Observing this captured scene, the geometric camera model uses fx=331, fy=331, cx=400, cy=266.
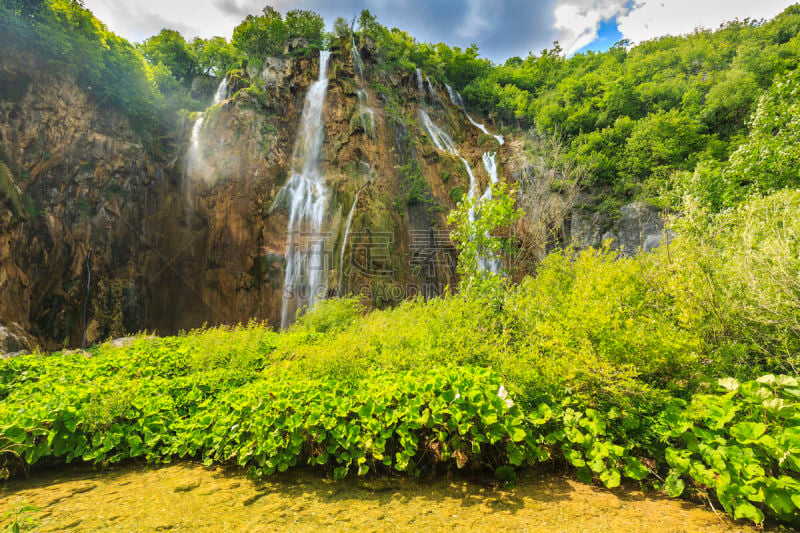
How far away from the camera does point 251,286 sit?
1752cm

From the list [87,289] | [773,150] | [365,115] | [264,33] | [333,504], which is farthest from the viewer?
[264,33]

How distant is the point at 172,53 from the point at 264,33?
313 inches

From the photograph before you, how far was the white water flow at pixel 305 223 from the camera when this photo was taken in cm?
1683

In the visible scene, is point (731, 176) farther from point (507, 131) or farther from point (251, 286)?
point (251, 286)

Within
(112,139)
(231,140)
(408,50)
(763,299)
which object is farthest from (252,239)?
(408,50)

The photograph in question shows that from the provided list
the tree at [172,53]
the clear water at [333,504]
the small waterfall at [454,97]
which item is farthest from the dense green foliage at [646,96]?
the tree at [172,53]

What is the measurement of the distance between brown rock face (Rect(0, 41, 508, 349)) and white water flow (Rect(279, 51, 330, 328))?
0.42 meters

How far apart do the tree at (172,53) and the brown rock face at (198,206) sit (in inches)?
343

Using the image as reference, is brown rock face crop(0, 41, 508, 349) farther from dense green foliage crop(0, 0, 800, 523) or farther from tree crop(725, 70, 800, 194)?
tree crop(725, 70, 800, 194)

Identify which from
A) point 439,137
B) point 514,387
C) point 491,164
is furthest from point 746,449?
point 439,137

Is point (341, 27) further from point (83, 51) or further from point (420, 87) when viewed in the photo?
point (83, 51)

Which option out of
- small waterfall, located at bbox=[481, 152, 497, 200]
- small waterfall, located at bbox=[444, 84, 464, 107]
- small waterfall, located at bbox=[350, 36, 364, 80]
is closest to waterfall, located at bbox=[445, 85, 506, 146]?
small waterfall, located at bbox=[444, 84, 464, 107]

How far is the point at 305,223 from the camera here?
58.1 feet

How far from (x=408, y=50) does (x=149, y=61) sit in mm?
21320
